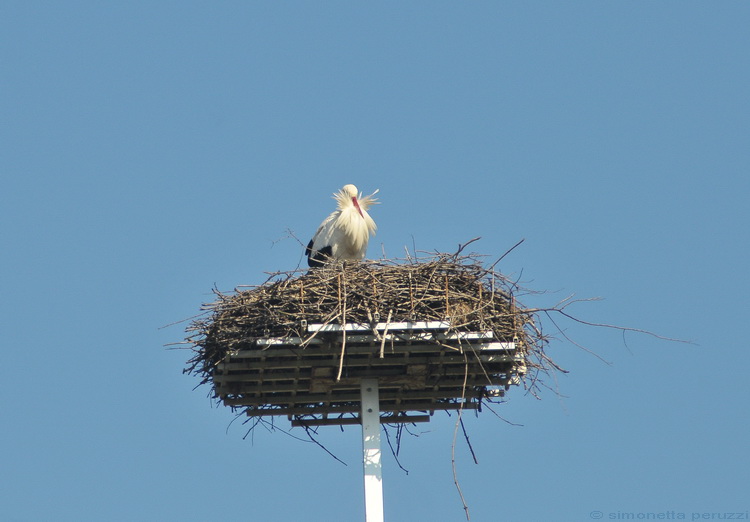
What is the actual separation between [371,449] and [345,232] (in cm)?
343

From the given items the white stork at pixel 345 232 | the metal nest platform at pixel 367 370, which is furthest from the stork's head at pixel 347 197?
the metal nest platform at pixel 367 370

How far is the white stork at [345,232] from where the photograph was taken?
44.2 ft

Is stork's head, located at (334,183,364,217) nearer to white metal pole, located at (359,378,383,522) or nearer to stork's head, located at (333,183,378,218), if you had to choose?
stork's head, located at (333,183,378,218)

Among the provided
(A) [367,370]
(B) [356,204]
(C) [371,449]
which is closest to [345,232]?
(B) [356,204]

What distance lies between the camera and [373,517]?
396 inches

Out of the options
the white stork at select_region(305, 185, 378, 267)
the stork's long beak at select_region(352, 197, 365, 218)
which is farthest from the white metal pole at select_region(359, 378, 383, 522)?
the stork's long beak at select_region(352, 197, 365, 218)

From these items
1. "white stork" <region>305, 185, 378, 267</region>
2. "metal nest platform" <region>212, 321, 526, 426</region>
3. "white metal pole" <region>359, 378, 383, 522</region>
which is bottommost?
"white metal pole" <region>359, 378, 383, 522</region>

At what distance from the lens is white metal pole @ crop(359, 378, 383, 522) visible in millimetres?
10141

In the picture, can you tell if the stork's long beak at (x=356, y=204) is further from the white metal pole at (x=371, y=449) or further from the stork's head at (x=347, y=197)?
the white metal pole at (x=371, y=449)

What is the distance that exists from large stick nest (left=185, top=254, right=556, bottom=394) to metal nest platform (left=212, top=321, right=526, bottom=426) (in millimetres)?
82

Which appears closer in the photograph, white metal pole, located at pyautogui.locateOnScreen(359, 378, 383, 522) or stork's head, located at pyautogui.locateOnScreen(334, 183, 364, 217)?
white metal pole, located at pyautogui.locateOnScreen(359, 378, 383, 522)

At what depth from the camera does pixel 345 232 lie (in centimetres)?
1345

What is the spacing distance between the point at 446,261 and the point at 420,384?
3.09 ft

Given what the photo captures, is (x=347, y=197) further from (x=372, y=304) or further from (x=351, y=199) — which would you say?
Result: (x=372, y=304)
